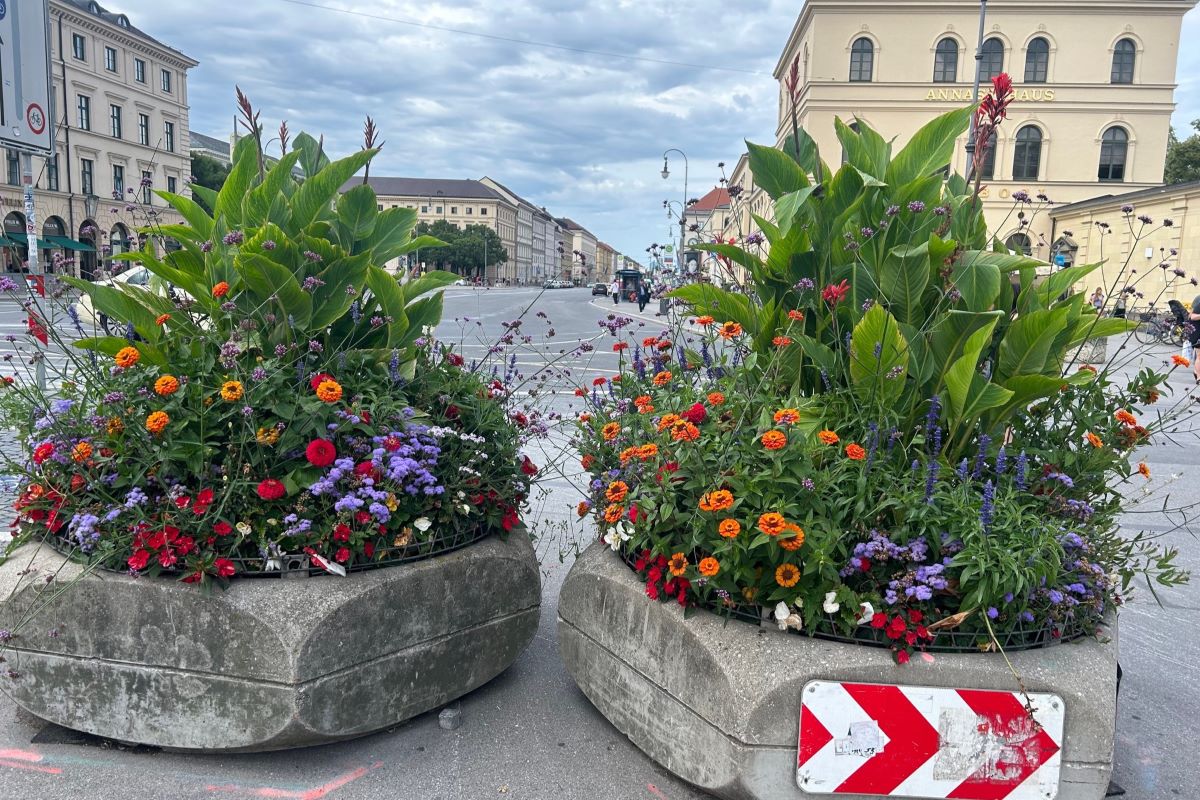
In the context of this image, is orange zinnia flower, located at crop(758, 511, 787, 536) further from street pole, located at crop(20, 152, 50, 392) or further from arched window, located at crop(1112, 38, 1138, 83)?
arched window, located at crop(1112, 38, 1138, 83)

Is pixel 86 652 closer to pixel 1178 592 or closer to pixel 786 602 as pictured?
pixel 786 602

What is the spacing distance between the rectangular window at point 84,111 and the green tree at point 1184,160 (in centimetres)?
6348

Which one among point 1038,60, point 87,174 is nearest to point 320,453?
point 1038,60

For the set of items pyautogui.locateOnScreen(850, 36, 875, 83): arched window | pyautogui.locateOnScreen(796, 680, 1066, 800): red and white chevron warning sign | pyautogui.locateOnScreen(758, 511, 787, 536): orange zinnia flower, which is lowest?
pyautogui.locateOnScreen(796, 680, 1066, 800): red and white chevron warning sign

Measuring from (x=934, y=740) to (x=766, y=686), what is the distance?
1.41 ft

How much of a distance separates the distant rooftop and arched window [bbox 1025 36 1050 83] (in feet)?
338

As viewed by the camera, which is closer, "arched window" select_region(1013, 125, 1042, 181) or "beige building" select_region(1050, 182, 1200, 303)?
"beige building" select_region(1050, 182, 1200, 303)

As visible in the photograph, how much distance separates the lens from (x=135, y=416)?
242 centimetres

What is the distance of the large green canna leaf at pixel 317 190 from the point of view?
286 cm

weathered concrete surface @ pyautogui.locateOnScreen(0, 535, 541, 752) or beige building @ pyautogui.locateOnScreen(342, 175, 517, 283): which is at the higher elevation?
beige building @ pyautogui.locateOnScreen(342, 175, 517, 283)

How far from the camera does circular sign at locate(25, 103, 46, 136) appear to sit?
5332mm

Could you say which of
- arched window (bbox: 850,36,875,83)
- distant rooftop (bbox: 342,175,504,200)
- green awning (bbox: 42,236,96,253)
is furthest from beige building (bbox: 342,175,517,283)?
green awning (bbox: 42,236,96,253)

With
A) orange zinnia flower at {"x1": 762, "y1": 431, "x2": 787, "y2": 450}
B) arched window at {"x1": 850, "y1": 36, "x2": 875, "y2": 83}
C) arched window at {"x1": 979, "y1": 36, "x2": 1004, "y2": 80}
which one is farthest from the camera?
arched window at {"x1": 850, "y1": 36, "x2": 875, "y2": 83}

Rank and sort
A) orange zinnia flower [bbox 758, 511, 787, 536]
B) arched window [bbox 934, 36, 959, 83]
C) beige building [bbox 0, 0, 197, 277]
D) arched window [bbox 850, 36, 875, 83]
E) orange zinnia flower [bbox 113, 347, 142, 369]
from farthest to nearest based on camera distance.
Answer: beige building [bbox 0, 0, 197, 277]
arched window [bbox 850, 36, 875, 83]
arched window [bbox 934, 36, 959, 83]
orange zinnia flower [bbox 113, 347, 142, 369]
orange zinnia flower [bbox 758, 511, 787, 536]
